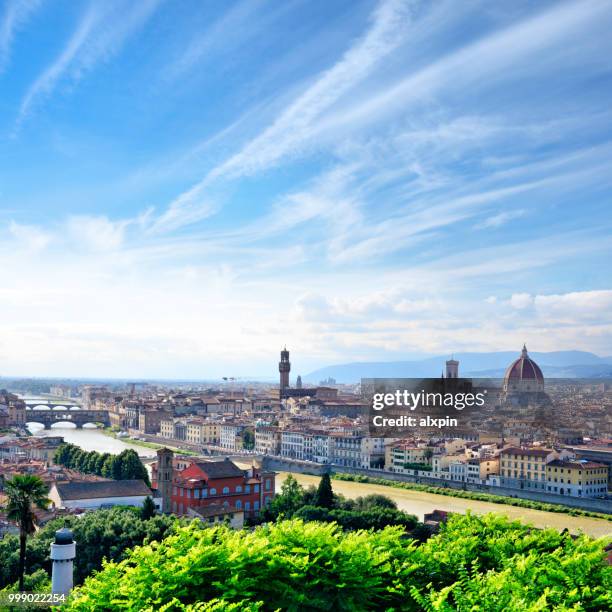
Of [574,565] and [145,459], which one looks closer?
[574,565]

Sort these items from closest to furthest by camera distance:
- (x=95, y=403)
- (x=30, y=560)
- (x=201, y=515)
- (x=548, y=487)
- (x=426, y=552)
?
1. (x=426, y=552)
2. (x=30, y=560)
3. (x=201, y=515)
4. (x=548, y=487)
5. (x=95, y=403)

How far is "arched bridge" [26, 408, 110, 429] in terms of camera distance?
4455 cm

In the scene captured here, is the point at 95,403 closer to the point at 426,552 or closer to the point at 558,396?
the point at 558,396

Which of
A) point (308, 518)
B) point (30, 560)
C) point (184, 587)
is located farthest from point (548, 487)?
point (184, 587)

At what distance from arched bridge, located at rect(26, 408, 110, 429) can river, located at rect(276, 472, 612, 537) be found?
26.2 m

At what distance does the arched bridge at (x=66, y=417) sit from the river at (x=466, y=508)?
86.0 feet

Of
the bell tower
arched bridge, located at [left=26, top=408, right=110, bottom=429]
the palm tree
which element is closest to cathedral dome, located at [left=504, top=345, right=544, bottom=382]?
the bell tower

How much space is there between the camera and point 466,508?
16.4m

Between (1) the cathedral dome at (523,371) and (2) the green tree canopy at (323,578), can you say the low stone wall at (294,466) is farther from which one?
(2) the green tree canopy at (323,578)

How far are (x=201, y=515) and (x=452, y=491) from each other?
1006 centimetres

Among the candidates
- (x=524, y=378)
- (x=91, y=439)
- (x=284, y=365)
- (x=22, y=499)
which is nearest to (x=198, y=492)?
(x=22, y=499)

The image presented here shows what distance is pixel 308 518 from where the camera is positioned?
1277 centimetres

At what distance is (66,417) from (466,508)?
34722 millimetres

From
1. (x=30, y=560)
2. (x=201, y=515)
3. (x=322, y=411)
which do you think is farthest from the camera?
(x=322, y=411)
